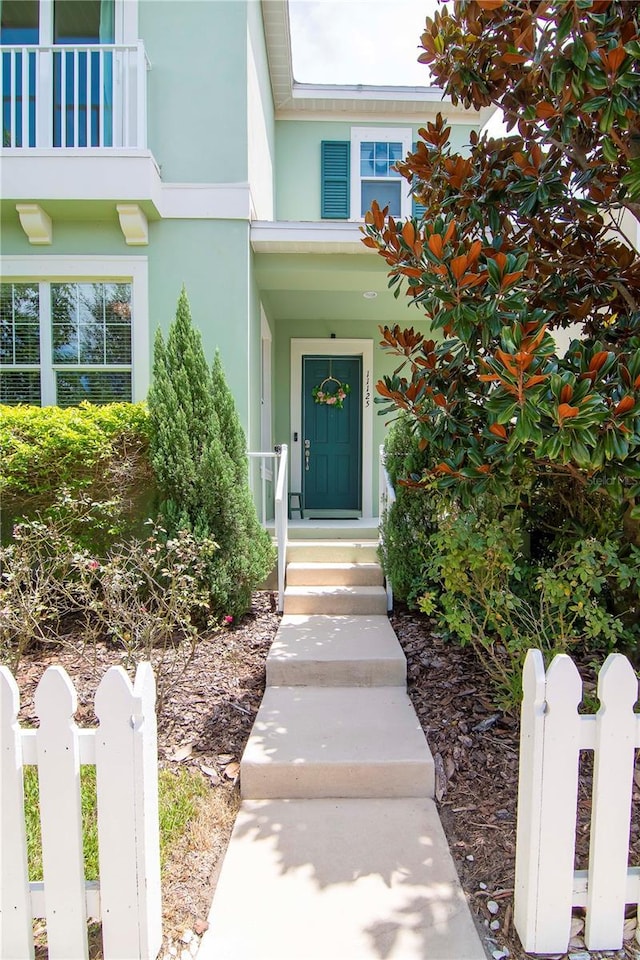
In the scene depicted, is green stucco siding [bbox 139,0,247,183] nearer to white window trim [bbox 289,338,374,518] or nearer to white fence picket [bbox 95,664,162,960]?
white window trim [bbox 289,338,374,518]

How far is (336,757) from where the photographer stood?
255 centimetres

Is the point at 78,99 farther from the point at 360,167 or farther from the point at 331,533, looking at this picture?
the point at 331,533

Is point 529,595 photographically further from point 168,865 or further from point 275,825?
point 168,865

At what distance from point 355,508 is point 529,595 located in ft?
14.6

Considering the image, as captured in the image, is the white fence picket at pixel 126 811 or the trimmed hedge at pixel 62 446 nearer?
the white fence picket at pixel 126 811

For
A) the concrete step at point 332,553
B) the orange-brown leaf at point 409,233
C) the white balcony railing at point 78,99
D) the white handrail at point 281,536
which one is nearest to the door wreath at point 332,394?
the white handrail at point 281,536

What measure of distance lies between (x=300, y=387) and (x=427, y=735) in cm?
543

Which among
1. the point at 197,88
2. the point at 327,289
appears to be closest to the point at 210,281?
the point at 327,289

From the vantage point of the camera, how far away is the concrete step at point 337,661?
11.1ft

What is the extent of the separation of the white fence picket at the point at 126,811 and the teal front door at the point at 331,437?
5.96 meters

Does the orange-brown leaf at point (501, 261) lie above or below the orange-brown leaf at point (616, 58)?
below

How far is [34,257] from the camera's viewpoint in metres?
5.08

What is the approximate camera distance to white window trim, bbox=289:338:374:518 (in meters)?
7.45

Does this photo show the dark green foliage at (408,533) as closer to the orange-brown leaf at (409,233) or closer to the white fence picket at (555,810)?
the orange-brown leaf at (409,233)
